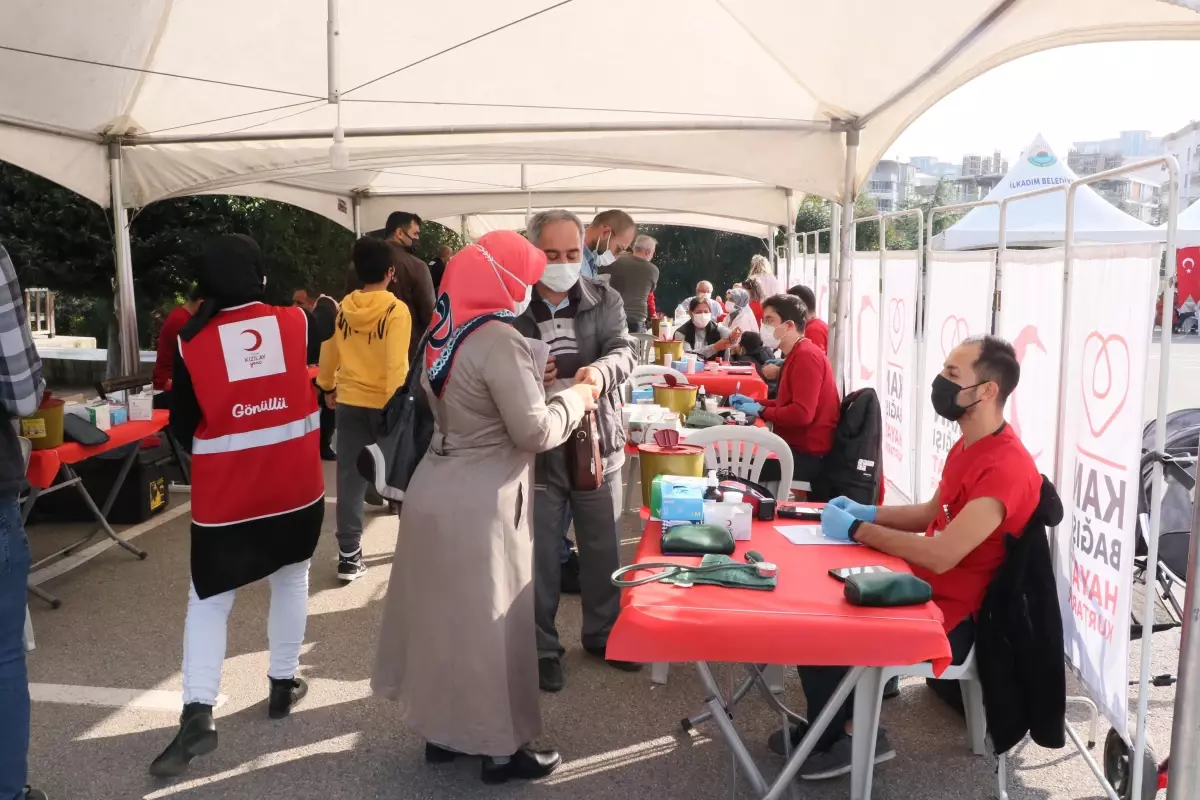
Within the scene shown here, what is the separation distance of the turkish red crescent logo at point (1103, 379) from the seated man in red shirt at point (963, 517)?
21 centimetres

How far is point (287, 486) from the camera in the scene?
288 centimetres

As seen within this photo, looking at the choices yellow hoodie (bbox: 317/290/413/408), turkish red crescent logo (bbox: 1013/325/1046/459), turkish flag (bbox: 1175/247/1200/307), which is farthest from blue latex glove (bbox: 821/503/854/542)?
turkish flag (bbox: 1175/247/1200/307)

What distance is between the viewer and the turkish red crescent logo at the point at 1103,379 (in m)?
2.45

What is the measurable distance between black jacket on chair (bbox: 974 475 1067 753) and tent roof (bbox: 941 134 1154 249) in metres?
11.2

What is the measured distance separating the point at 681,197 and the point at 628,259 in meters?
3.41

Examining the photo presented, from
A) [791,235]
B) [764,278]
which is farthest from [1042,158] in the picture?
[764,278]

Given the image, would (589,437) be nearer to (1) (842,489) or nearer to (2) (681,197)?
(1) (842,489)

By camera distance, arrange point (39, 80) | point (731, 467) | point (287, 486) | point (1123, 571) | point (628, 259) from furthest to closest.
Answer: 1. point (628, 259)
2. point (39, 80)
3. point (731, 467)
4. point (287, 486)
5. point (1123, 571)

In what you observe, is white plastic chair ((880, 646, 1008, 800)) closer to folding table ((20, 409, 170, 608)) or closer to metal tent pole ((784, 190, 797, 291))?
folding table ((20, 409, 170, 608))

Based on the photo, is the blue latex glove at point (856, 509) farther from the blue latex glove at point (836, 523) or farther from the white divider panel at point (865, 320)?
the white divider panel at point (865, 320)

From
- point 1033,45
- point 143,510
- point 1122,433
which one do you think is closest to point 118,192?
point 143,510

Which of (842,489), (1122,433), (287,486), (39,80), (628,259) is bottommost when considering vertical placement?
(842,489)

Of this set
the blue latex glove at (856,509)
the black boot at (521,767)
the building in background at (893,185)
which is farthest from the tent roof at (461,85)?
the building in background at (893,185)

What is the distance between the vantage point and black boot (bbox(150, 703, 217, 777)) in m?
2.77
